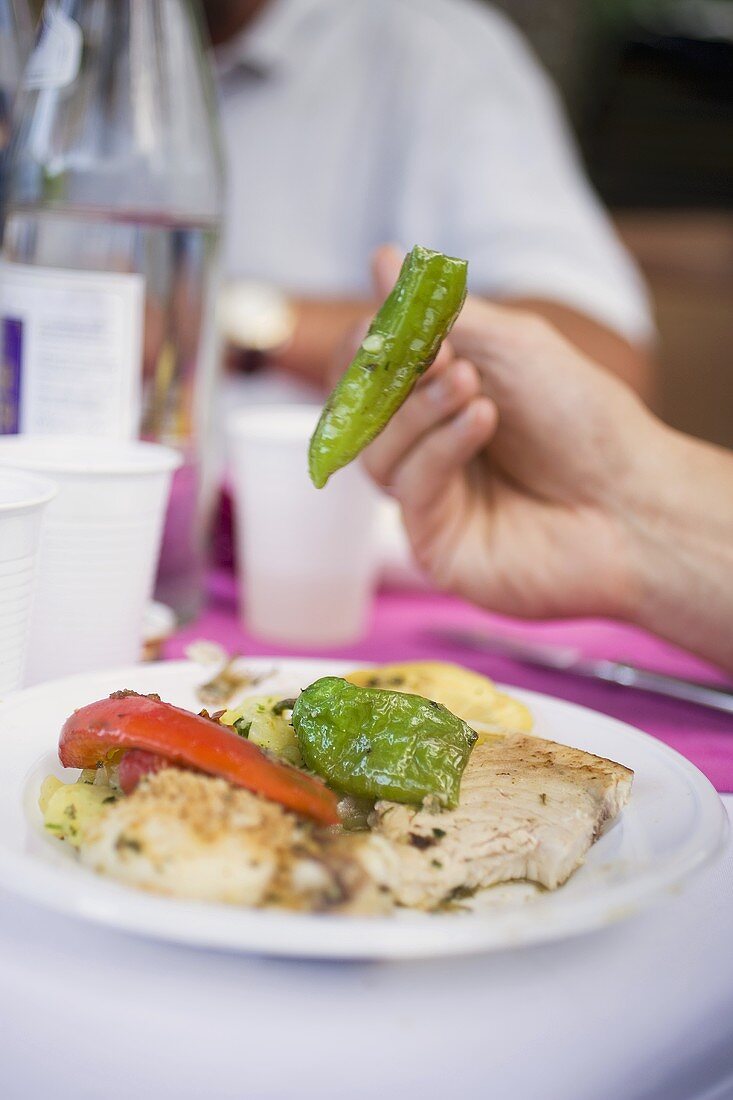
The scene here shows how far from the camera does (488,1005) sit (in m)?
0.51

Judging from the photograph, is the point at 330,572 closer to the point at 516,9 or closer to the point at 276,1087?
the point at 276,1087

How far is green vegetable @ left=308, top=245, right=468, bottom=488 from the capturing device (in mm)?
698

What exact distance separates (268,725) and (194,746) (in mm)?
135

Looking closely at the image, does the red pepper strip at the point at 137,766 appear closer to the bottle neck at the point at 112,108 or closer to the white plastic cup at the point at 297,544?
the white plastic cup at the point at 297,544

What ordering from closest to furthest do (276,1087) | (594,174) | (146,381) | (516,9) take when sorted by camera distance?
(276,1087)
(146,381)
(516,9)
(594,174)

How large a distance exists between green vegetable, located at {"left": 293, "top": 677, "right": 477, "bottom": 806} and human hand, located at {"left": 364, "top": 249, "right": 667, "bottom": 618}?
48cm

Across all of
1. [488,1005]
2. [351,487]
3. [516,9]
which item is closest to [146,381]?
[351,487]

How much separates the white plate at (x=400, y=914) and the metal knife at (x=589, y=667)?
24 centimetres

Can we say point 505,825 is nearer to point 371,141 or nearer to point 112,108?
point 112,108

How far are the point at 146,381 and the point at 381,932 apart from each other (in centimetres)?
82

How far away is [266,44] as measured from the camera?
2855mm

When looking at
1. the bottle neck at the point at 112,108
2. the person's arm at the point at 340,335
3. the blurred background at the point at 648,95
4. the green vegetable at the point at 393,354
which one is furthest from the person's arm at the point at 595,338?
the blurred background at the point at 648,95

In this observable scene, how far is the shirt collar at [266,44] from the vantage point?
286 centimetres

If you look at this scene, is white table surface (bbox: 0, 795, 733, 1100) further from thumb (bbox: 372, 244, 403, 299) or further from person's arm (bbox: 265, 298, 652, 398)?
person's arm (bbox: 265, 298, 652, 398)
